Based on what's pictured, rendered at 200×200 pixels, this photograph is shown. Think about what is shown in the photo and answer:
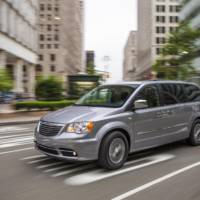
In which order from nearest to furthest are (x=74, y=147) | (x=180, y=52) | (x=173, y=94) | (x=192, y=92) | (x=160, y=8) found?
(x=74, y=147) → (x=173, y=94) → (x=192, y=92) → (x=180, y=52) → (x=160, y=8)

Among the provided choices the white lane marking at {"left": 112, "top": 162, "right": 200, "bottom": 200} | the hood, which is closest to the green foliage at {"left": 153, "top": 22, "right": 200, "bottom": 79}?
the white lane marking at {"left": 112, "top": 162, "right": 200, "bottom": 200}

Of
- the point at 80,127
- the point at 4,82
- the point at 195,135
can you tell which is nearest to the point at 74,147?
the point at 80,127

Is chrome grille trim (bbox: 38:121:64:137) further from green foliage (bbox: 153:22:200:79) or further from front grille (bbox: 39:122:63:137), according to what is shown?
green foliage (bbox: 153:22:200:79)

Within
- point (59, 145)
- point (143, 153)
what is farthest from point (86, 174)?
point (143, 153)

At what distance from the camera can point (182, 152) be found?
8930 millimetres

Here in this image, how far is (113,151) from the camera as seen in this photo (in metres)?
7.23

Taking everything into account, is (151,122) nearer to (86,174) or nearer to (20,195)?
(86,174)

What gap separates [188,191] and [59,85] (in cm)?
1970

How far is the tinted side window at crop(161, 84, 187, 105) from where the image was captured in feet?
28.8

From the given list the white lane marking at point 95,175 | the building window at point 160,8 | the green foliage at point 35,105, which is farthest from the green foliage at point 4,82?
the building window at point 160,8

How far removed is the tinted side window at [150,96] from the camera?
8148 millimetres

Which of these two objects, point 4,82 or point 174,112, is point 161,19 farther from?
point 174,112

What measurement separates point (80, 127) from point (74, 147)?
0.37m

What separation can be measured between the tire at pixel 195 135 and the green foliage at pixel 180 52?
25.9 m
